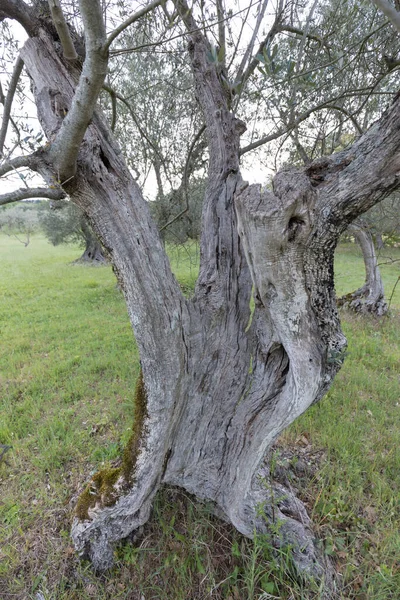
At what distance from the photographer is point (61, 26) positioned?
1399mm

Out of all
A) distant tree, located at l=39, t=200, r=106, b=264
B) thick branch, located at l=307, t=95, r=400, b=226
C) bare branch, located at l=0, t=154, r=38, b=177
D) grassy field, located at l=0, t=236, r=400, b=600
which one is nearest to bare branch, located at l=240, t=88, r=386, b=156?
thick branch, located at l=307, t=95, r=400, b=226

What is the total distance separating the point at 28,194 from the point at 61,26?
796 millimetres

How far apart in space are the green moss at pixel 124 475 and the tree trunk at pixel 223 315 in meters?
0.01

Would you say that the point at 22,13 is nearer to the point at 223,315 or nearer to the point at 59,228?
A: the point at 223,315

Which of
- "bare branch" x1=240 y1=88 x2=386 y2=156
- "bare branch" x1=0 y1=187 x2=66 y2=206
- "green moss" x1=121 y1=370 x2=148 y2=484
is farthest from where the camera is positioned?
"bare branch" x1=240 y1=88 x2=386 y2=156

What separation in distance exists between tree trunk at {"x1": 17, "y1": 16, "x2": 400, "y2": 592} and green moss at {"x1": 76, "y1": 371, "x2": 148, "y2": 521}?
0.01m

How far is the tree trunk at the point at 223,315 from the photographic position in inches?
61.9

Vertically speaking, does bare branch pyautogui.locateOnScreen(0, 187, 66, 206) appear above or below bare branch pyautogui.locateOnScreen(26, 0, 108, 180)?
below

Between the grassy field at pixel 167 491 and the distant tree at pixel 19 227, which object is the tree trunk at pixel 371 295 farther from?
the distant tree at pixel 19 227

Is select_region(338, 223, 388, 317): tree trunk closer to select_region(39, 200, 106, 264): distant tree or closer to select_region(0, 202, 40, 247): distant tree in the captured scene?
select_region(0, 202, 40, 247): distant tree

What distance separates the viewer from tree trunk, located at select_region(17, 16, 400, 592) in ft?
5.16

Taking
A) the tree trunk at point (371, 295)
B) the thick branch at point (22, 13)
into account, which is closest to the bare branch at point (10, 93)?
the thick branch at point (22, 13)

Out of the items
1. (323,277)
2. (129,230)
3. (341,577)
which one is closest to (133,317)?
(129,230)

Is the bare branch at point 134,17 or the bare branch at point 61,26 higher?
the bare branch at point 61,26
